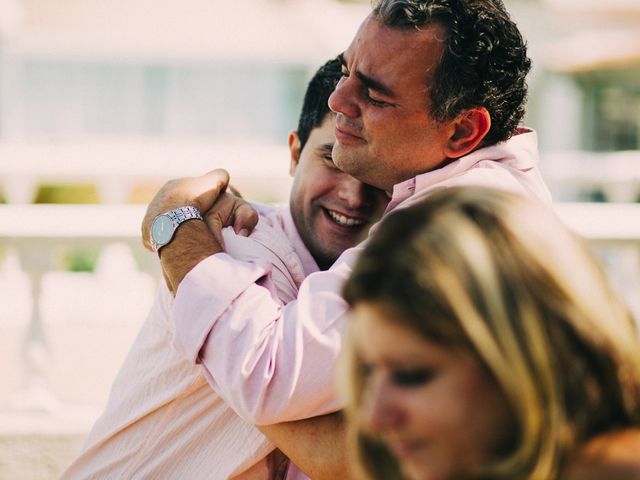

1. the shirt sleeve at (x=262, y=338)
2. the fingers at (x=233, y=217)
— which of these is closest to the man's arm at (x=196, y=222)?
the fingers at (x=233, y=217)

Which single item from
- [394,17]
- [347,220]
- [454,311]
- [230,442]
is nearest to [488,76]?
[394,17]

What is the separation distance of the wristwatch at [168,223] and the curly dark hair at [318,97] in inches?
23.9

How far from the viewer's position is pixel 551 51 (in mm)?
18328

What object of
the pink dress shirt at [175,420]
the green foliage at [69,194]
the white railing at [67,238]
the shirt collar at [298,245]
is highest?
the shirt collar at [298,245]

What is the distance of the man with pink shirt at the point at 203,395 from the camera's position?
2.36 metres

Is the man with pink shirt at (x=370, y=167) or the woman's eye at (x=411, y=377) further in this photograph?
the man with pink shirt at (x=370, y=167)

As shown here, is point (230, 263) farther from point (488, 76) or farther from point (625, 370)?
point (625, 370)

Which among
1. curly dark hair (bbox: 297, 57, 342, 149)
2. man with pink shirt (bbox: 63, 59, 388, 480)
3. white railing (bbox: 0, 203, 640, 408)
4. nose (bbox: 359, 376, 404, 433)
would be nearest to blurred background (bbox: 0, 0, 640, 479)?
white railing (bbox: 0, 203, 640, 408)

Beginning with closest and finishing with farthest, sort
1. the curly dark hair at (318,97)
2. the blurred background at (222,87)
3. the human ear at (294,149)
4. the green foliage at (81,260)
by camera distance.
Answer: the curly dark hair at (318,97), the human ear at (294,149), the green foliage at (81,260), the blurred background at (222,87)

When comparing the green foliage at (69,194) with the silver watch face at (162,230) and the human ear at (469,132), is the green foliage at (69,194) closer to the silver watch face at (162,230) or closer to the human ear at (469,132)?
the silver watch face at (162,230)

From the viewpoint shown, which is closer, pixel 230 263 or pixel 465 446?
pixel 465 446

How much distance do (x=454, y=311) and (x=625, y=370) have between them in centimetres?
28

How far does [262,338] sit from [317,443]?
0.27m

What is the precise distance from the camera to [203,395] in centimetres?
241
